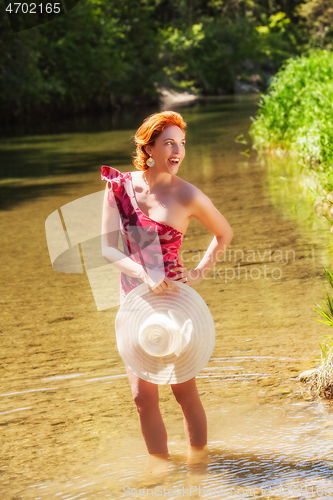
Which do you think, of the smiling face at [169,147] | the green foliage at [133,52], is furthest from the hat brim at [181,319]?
the green foliage at [133,52]

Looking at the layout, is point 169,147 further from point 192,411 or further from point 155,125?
point 192,411

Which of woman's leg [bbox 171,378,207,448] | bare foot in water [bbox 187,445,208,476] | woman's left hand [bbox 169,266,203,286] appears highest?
woman's left hand [bbox 169,266,203,286]

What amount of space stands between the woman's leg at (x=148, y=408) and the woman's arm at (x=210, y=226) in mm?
497

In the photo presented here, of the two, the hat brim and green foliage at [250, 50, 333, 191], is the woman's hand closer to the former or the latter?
the hat brim

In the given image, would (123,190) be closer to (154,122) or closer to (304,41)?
(154,122)

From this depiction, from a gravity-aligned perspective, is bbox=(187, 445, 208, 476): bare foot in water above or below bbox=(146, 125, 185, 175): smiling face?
below

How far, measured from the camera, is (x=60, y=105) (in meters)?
34.7

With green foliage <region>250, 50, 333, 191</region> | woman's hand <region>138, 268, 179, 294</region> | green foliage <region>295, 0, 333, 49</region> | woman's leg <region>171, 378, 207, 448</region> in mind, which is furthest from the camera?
green foliage <region>295, 0, 333, 49</region>

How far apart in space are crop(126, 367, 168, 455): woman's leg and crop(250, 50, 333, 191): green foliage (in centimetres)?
517

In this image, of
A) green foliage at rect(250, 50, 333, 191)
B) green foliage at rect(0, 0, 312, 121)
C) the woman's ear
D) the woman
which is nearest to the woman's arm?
the woman

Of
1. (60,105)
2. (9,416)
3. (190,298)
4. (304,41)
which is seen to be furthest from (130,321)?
(304,41)

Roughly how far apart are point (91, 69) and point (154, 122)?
34.0 m

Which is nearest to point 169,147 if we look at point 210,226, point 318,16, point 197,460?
point 210,226

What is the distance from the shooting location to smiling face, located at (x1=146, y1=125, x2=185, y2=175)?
271 cm
